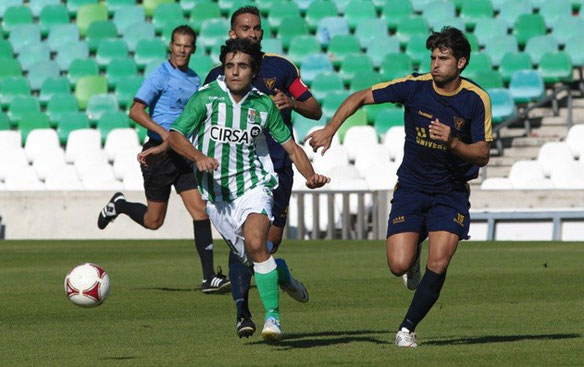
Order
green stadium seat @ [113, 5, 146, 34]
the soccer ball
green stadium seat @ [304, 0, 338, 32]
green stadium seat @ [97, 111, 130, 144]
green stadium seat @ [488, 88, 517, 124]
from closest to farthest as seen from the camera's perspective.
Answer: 1. the soccer ball
2. green stadium seat @ [488, 88, 517, 124]
3. green stadium seat @ [97, 111, 130, 144]
4. green stadium seat @ [304, 0, 338, 32]
5. green stadium seat @ [113, 5, 146, 34]

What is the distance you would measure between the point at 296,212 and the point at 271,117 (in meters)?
13.3

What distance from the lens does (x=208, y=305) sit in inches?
382

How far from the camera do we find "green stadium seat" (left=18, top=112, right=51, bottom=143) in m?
23.5

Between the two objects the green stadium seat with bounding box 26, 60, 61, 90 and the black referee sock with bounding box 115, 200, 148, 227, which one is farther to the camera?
the green stadium seat with bounding box 26, 60, 61, 90

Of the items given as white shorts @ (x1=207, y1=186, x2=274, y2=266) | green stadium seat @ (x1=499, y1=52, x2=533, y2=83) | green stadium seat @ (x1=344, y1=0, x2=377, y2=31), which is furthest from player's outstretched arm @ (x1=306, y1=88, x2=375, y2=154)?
green stadium seat @ (x1=344, y1=0, x2=377, y2=31)

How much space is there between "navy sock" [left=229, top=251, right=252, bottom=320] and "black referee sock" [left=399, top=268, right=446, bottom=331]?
90 centimetres

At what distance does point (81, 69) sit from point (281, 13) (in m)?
4.00

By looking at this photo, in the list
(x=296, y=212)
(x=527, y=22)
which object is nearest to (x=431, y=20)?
(x=527, y=22)

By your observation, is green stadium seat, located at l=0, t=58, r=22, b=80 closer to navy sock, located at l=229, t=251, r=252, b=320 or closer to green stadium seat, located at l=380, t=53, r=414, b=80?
green stadium seat, located at l=380, t=53, r=414, b=80

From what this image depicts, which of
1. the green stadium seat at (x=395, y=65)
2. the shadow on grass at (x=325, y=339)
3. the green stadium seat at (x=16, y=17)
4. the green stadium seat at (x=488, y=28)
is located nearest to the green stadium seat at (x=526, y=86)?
the green stadium seat at (x=488, y=28)

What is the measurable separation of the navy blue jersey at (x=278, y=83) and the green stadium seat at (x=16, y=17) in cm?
1855

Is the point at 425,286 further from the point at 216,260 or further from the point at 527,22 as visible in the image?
the point at 527,22

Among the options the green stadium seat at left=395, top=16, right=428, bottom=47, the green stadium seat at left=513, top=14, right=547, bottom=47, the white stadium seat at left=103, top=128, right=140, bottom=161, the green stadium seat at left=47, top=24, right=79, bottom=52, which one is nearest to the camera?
the white stadium seat at left=103, top=128, right=140, bottom=161

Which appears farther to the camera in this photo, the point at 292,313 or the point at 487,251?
the point at 487,251
